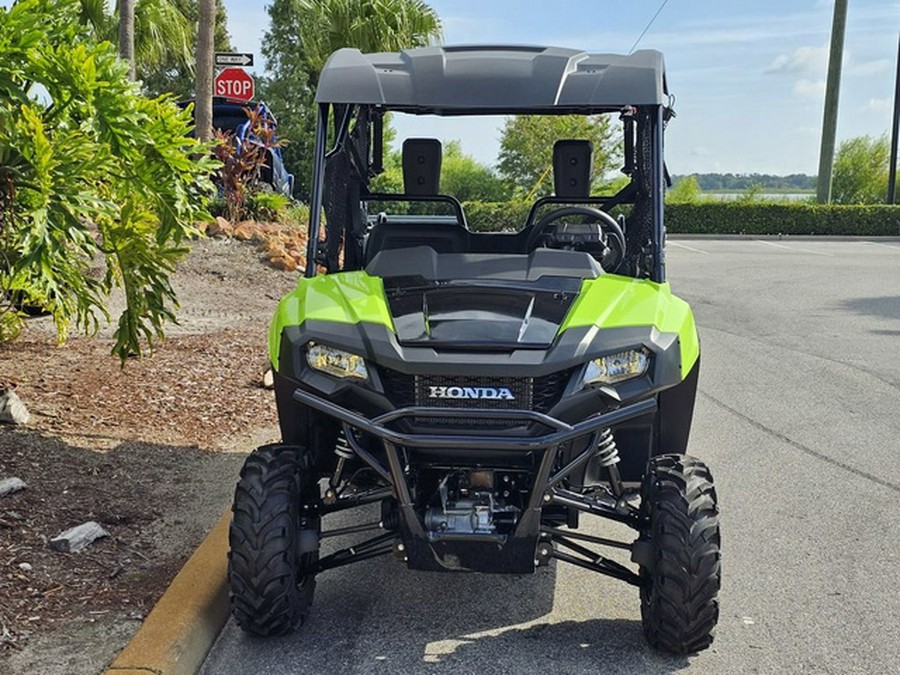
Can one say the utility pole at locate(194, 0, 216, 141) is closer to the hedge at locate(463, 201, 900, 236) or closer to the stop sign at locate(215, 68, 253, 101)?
the stop sign at locate(215, 68, 253, 101)

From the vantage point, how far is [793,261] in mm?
19781

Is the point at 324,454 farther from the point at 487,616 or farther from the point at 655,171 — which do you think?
the point at 655,171

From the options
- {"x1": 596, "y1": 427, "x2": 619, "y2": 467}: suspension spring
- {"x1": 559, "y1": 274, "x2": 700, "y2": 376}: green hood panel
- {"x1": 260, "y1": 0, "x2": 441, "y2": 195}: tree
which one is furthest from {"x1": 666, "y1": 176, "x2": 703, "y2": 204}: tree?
{"x1": 596, "y1": 427, "x2": 619, "y2": 467}: suspension spring

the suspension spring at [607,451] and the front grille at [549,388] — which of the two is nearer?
the front grille at [549,388]

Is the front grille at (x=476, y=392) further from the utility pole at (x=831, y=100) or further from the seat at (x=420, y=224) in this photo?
the utility pole at (x=831, y=100)

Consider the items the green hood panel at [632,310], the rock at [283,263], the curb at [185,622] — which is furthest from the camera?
the rock at [283,263]

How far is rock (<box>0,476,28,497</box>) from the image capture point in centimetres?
462

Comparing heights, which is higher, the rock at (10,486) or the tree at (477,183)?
the tree at (477,183)

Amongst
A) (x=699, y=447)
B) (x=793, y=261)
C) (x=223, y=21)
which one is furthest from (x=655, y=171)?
(x=223, y=21)

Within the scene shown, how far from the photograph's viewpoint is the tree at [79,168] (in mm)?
4484

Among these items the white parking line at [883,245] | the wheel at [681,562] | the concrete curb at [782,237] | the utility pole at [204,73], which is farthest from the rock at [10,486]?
the concrete curb at [782,237]

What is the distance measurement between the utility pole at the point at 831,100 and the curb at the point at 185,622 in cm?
3010

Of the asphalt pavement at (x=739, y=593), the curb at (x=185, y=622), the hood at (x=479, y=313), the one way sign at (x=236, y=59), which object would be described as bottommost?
the asphalt pavement at (x=739, y=593)

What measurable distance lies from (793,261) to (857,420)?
42.9 feet
